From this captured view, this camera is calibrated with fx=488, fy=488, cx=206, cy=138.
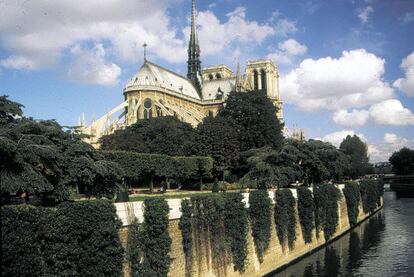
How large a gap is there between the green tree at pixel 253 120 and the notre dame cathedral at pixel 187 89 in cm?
1247

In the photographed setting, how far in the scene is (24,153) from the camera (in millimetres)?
21812

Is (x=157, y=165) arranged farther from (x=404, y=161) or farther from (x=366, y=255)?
(x=404, y=161)

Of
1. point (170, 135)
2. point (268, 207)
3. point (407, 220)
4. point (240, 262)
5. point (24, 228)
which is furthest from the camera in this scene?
point (170, 135)

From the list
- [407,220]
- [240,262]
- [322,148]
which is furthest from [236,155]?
[240,262]

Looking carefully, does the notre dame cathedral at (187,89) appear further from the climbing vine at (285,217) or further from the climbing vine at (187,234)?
the climbing vine at (187,234)

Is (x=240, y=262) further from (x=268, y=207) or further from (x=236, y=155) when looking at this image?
(x=236, y=155)

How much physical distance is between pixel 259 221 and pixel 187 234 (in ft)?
25.3

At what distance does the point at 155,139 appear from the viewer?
66562mm

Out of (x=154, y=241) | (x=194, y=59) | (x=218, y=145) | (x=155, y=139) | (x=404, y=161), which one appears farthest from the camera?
(x=404, y=161)

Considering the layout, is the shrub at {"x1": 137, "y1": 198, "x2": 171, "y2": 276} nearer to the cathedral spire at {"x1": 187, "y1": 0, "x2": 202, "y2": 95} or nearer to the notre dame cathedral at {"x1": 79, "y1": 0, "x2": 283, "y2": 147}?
the notre dame cathedral at {"x1": 79, "y1": 0, "x2": 283, "y2": 147}

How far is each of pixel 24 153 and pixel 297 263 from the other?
1943cm

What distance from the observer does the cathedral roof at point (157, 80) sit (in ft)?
338

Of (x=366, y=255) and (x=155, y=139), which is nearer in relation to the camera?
(x=366, y=255)

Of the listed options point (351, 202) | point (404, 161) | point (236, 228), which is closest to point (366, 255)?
point (236, 228)
